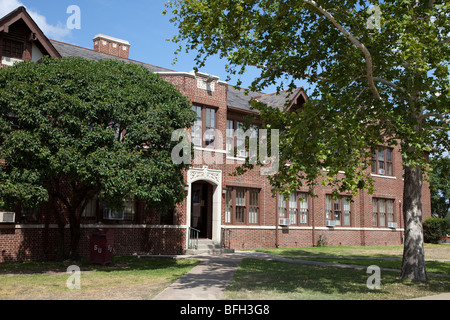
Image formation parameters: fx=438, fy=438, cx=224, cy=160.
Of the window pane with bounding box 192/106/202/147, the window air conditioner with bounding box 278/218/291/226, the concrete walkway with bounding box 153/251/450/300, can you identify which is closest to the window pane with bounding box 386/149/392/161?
the window air conditioner with bounding box 278/218/291/226

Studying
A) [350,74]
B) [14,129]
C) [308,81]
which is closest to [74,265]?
[14,129]

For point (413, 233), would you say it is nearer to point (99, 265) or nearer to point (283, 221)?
point (99, 265)

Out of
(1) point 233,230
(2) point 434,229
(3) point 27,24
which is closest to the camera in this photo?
(3) point 27,24

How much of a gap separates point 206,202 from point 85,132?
10.1 metres

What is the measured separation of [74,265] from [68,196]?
334 centimetres

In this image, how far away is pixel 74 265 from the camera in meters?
14.2

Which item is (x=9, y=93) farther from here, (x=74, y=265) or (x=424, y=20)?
(x=424, y=20)

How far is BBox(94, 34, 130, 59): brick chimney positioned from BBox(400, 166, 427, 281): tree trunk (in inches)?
695

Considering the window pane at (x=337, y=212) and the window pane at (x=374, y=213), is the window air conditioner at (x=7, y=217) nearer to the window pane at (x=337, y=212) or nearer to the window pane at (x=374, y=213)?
the window pane at (x=337, y=212)

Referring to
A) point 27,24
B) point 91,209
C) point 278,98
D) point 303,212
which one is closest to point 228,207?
point 303,212

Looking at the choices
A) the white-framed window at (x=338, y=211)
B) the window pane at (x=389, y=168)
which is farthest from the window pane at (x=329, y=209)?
the window pane at (x=389, y=168)

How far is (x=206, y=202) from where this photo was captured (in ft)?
71.4

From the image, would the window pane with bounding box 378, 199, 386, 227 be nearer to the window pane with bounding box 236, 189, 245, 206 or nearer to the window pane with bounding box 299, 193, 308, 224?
the window pane with bounding box 299, 193, 308, 224

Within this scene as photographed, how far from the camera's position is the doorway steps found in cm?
1903
